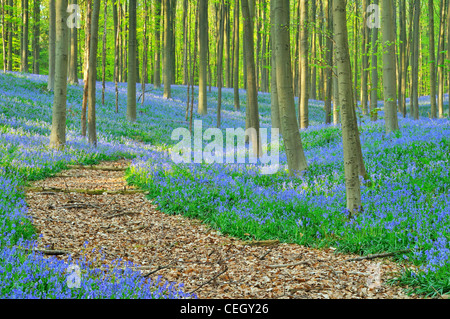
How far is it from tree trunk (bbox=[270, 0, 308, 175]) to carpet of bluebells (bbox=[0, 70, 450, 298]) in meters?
0.54

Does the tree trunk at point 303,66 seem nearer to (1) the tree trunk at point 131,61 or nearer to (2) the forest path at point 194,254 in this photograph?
(2) the forest path at point 194,254

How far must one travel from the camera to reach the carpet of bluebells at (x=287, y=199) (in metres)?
4.11

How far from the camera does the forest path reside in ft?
14.8

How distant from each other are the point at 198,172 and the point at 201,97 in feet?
59.7

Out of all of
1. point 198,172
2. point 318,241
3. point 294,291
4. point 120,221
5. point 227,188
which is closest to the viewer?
point 294,291

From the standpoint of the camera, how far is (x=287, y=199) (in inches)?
297

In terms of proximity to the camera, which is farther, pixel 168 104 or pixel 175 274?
pixel 168 104

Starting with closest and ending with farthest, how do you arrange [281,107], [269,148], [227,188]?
[227,188] → [281,107] → [269,148]

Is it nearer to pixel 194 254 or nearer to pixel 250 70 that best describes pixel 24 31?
pixel 250 70

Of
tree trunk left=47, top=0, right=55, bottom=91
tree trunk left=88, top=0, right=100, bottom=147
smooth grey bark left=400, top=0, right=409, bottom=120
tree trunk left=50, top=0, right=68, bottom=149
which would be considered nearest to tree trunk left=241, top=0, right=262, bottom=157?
tree trunk left=88, top=0, right=100, bottom=147

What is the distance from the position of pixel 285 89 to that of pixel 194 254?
5113 mm
